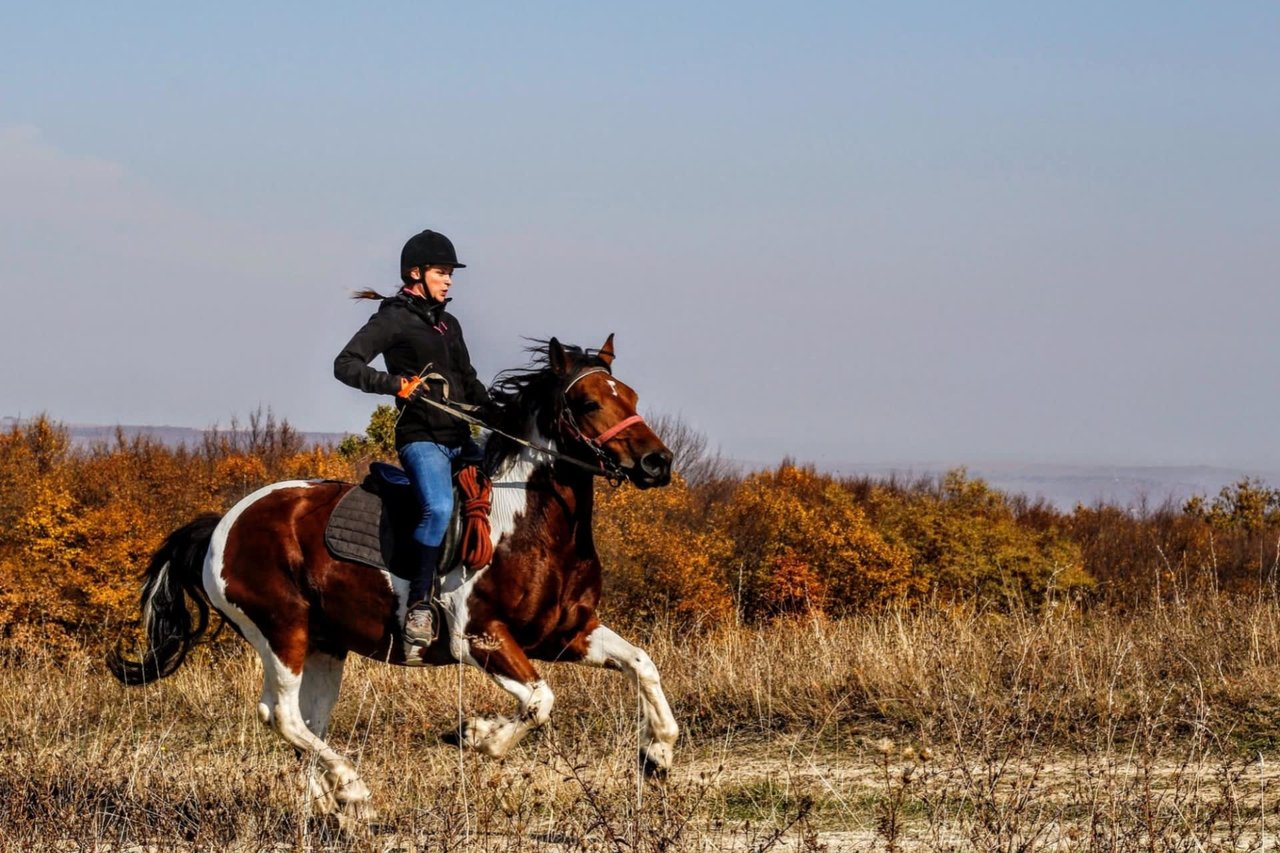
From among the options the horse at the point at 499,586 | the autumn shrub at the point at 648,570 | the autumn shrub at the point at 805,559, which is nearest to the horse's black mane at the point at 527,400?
the horse at the point at 499,586

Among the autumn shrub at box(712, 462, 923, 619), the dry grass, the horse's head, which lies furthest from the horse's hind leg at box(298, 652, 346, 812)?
the autumn shrub at box(712, 462, 923, 619)

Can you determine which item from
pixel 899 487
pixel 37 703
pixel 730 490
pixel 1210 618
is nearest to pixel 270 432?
pixel 730 490

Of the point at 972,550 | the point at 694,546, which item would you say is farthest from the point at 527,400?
the point at 972,550

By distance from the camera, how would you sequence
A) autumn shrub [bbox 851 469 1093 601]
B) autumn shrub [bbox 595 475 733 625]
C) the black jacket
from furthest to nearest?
autumn shrub [bbox 851 469 1093 601] → autumn shrub [bbox 595 475 733 625] → the black jacket

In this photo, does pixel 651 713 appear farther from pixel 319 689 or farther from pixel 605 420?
pixel 319 689

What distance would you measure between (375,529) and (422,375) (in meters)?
0.86

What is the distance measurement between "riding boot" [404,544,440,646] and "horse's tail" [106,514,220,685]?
1864 mm

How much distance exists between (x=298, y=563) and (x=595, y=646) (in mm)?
1814

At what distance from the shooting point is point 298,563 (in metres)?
8.36

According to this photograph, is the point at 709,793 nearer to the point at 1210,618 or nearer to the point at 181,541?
the point at 181,541

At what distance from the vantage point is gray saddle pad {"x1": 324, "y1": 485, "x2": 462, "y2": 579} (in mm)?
8000

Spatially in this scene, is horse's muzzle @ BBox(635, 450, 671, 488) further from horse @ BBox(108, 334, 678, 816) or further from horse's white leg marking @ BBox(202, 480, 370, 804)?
horse's white leg marking @ BBox(202, 480, 370, 804)

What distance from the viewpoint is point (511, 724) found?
7.39 m

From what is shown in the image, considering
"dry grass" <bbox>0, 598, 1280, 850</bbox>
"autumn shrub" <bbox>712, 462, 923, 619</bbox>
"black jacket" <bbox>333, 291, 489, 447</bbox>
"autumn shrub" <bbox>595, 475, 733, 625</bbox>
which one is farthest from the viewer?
"autumn shrub" <bbox>712, 462, 923, 619</bbox>
